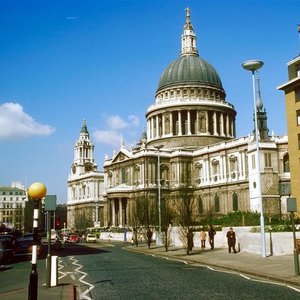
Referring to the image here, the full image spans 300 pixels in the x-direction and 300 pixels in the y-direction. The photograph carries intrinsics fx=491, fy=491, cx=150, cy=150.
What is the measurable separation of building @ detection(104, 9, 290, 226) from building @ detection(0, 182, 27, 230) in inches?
2491

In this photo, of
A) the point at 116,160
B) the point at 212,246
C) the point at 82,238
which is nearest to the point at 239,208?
the point at 82,238

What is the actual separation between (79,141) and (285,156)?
75.2 metres

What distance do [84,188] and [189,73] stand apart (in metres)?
43.2

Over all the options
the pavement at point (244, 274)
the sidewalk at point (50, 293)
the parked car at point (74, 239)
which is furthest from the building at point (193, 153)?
the sidewalk at point (50, 293)

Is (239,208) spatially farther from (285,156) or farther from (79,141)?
(79,141)

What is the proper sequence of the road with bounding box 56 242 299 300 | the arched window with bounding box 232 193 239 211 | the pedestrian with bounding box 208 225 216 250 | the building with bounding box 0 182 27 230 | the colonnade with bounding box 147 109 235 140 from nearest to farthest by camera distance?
the road with bounding box 56 242 299 300 → the pedestrian with bounding box 208 225 216 250 → the arched window with bounding box 232 193 239 211 → the colonnade with bounding box 147 109 235 140 → the building with bounding box 0 182 27 230

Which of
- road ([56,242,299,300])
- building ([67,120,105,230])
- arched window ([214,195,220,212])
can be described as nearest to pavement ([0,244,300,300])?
road ([56,242,299,300])

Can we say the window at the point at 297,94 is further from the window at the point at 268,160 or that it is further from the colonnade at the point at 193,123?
the colonnade at the point at 193,123

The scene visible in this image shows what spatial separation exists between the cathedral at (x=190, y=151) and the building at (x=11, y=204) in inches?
1872

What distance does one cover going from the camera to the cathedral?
273 feet

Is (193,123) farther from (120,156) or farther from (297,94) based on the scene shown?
(297,94)

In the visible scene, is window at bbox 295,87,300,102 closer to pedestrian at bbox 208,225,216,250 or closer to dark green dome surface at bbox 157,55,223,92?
pedestrian at bbox 208,225,216,250

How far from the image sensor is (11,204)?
166750 millimetres

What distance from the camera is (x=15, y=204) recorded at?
167m
